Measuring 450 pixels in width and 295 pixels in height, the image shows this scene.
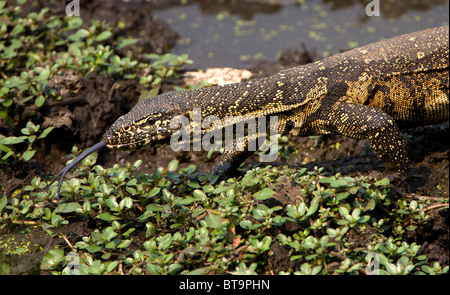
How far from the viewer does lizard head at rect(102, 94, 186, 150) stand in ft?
14.6

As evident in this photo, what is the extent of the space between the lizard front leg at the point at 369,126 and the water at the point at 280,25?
2.96 metres

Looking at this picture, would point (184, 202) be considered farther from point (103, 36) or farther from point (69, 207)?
point (103, 36)

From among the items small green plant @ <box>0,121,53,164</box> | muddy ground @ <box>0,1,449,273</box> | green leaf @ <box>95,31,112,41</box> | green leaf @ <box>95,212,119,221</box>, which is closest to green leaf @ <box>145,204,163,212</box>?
green leaf @ <box>95,212,119,221</box>

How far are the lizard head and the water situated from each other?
9.32 feet

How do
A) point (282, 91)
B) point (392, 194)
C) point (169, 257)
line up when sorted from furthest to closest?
point (282, 91), point (392, 194), point (169, 257)

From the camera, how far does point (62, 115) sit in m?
5.46

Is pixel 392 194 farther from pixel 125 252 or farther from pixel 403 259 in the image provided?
pixel 125 252

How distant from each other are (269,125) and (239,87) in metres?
0.41

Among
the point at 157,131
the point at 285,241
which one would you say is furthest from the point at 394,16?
the point at 285,241

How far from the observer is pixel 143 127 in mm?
4484

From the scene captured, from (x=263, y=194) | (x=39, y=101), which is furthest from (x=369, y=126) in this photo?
(x=39, y=101)

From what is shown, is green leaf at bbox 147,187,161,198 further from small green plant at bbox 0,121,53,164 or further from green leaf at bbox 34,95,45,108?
green leaf at bbox 34,95,45,108

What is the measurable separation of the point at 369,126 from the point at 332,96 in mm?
Result: 394
